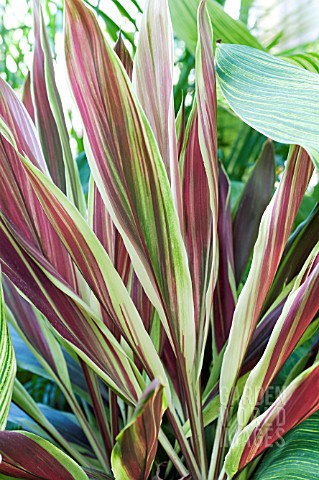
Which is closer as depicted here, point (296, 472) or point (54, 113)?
point (296, 472)

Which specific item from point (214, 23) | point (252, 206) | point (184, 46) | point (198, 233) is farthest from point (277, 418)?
point (184, 46)

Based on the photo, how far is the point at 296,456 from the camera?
1.06 ft

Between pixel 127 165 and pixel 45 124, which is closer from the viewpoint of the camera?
pixel 127 165

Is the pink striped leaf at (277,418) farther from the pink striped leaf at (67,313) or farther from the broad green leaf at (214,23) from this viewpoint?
the broad green leaf at (214,23)

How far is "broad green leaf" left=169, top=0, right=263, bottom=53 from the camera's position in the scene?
45cm

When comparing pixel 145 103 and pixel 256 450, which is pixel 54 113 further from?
pixel 256 450

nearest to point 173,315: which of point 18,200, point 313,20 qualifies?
point 18,200

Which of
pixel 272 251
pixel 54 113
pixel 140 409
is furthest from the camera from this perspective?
pixel 54 113

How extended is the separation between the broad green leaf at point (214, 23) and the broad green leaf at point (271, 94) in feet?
0.41

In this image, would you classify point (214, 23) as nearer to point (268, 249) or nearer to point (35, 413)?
point (268, 249)

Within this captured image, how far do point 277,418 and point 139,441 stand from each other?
91mm

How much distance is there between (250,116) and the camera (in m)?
0.28

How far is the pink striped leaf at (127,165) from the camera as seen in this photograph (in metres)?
0.31

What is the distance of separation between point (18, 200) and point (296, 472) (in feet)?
0.90
